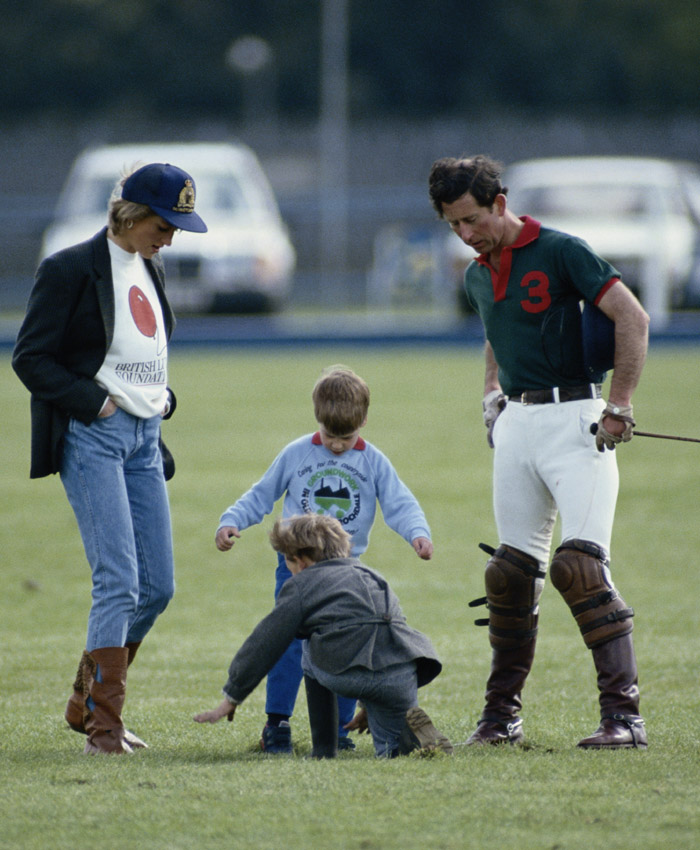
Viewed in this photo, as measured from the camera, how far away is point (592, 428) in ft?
15.1

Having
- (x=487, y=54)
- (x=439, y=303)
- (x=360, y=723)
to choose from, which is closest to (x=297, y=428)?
(x=360, y=723)

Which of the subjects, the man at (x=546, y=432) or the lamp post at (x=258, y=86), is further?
the lamp post at (x=258, y=86)

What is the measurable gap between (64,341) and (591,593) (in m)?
1.90

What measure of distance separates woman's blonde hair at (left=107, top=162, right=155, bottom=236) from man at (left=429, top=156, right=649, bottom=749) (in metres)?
0.97

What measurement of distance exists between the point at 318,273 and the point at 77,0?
803 inches

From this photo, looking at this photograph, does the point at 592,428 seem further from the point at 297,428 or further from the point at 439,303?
the point at 439,303

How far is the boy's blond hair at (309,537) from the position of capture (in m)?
4.41

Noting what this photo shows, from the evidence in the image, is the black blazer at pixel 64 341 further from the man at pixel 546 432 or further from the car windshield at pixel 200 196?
the car windshield at pixel 200 196

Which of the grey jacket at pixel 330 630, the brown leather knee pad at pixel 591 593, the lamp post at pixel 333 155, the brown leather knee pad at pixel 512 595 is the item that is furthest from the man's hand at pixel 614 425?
the lamp post at pixel 333 155

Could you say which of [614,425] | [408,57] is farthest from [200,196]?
[408,57]

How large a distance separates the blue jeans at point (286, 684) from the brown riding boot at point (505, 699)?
17.7 inches

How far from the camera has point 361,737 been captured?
5.02 meters

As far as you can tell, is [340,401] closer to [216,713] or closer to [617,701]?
[216,713]

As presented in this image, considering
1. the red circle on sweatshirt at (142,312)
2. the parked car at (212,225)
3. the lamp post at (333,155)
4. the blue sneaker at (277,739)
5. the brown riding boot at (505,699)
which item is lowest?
the blue sneaker at (277,739)
